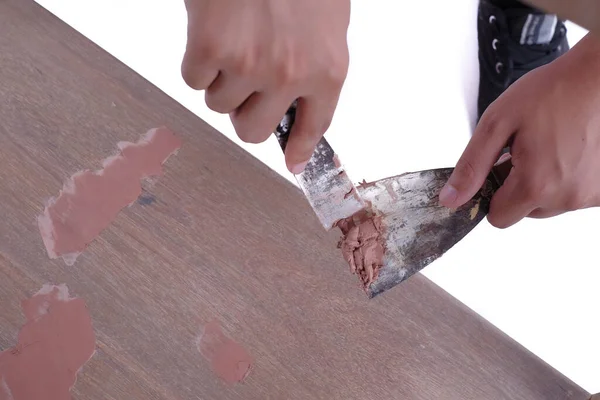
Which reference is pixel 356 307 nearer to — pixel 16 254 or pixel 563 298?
pixel 16 254

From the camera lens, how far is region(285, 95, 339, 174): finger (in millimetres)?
645

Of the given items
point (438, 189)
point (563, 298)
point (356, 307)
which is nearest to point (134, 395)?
point (356, 307)

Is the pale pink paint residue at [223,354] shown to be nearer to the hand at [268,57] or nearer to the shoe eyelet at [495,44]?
the hand at [268,57]

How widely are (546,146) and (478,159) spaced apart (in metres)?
0.08

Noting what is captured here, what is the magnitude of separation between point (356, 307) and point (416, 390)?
0.46 feet

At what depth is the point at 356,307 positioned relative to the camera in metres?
0.86

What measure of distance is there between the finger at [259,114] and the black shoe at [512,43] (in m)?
0.87

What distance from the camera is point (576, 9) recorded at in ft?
0.92

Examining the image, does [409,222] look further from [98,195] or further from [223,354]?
[98,195]

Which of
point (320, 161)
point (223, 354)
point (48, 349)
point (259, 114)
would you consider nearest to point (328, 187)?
point (320, 161)

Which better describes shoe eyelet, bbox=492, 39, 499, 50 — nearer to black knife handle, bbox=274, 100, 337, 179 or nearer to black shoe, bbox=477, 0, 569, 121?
black shoe, bbox=477, 0, 569, 121

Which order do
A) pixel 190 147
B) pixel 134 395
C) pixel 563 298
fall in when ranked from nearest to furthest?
pixel 134 395, pixel 190 147, pixel 563 298

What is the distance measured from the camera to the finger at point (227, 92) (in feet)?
2.02

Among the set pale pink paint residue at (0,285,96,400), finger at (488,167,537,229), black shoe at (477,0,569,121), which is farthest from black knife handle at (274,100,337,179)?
black shoe at (477,0,569,121)
